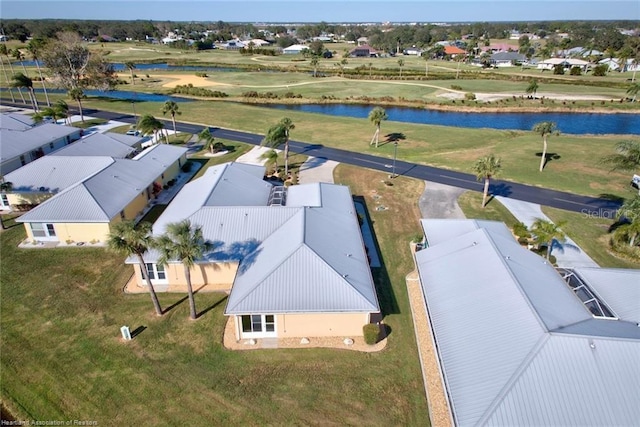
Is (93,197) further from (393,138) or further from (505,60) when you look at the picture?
(505,60)

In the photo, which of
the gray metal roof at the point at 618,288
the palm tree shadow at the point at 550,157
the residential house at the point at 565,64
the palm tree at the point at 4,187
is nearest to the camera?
the gray metal roof at the point at 618,288

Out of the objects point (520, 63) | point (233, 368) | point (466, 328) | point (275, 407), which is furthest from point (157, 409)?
point (520, 63)

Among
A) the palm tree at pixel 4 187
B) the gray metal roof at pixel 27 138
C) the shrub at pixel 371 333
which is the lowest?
the shrub at pixel 371 333

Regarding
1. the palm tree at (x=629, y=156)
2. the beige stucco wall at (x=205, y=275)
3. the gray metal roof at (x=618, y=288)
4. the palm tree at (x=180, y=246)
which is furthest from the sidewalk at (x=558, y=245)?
the palm tree at (x=180, y=246)

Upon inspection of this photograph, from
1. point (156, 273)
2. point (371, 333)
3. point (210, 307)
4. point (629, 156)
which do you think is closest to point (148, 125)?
point (156, 273)

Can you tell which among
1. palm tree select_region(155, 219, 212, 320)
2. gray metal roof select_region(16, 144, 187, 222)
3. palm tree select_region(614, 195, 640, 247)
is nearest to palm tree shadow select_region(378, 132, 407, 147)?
palm tree select_region(614, 195, 640, 247)

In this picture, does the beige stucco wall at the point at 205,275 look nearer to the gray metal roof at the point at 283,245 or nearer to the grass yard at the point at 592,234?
the gray metal roof at the point at 283,245

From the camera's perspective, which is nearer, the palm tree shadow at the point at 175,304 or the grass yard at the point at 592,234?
the palm tree shadow at the point at 175,304
